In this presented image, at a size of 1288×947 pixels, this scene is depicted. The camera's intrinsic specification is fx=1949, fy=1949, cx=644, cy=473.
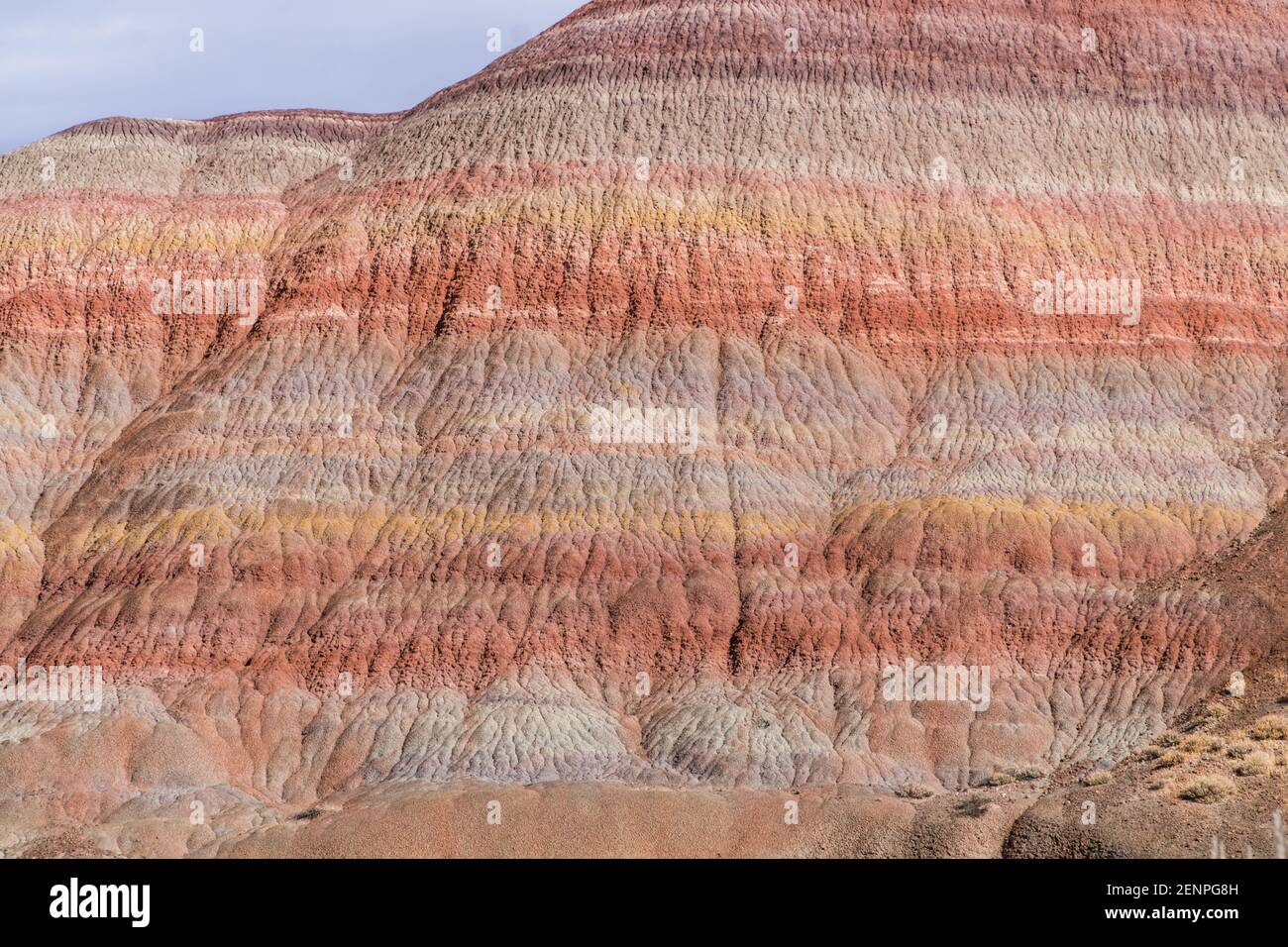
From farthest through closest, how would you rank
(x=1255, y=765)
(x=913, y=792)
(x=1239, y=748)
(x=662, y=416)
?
(x=662, y=416), (x=913, y=792), (x=1239, y=748), (x=1255, y=765)

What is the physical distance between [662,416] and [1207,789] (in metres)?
35.3

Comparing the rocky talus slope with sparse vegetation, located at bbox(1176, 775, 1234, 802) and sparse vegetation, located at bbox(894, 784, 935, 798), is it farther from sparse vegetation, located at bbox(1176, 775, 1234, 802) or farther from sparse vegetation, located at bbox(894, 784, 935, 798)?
sparse vegetation, located at bbox(1176, 775, 1234, 802)

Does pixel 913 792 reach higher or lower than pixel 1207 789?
lower

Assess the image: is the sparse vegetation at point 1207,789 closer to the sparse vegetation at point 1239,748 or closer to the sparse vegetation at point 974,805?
the sparse vegetation at point 1239,748

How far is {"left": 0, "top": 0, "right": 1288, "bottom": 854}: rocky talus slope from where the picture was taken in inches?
2512

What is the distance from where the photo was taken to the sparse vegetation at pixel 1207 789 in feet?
136

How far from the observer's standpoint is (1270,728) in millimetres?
43781

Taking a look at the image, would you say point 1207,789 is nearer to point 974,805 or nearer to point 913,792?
point 974,805

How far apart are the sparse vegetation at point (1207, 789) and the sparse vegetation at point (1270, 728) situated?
2.05 m

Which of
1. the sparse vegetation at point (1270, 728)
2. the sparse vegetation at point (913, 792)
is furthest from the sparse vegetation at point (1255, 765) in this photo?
the sparse vegetation at point (913, 792)

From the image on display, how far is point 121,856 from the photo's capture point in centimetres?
5362

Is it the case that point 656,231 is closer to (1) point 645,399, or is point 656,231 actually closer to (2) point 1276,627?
(1) point 645,399

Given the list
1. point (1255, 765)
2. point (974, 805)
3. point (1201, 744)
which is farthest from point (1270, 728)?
point (974, 805)

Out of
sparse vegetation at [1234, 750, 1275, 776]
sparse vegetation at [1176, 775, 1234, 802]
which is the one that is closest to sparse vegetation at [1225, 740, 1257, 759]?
sparse vegetation at [1234, 750, 1275, 776]
